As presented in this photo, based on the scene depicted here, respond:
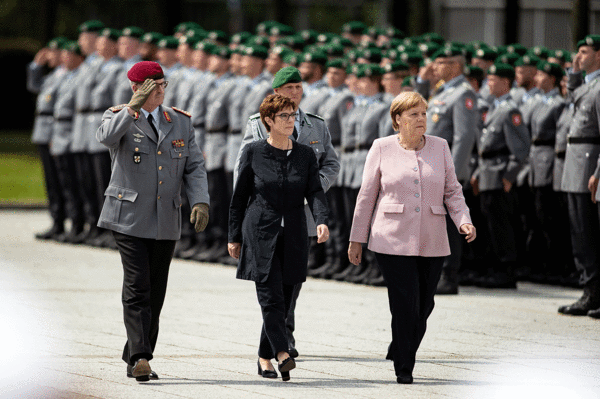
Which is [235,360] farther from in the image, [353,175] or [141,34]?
[141,34]

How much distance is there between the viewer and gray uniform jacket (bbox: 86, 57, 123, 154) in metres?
15.6

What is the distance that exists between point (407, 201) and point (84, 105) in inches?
337

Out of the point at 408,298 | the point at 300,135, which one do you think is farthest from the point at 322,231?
the point at 300,135

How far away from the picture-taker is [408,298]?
8016mm

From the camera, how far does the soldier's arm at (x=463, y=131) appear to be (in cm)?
1172

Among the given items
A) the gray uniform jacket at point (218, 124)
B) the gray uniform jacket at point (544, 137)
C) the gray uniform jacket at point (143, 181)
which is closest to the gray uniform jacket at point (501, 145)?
the gray uniform jacket at point (544, 137)

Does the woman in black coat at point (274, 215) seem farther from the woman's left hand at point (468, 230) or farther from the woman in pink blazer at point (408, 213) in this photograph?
the woman's left hand at point (468, 230)

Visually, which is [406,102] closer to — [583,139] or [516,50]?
[583,139]

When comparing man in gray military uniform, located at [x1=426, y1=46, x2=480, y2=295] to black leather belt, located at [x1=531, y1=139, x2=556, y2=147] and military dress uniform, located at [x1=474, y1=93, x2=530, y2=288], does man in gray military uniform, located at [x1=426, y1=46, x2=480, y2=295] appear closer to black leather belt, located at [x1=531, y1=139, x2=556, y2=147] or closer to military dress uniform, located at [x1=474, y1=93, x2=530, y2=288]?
military dress uniform, located at [x1=474, y1=93, x2=530, y2=288]

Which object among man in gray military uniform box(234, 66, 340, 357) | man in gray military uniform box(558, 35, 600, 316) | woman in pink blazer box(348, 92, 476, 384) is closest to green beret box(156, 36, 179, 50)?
man in gray military uniform box(558, 35, 600, 316)

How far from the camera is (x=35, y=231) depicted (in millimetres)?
18078

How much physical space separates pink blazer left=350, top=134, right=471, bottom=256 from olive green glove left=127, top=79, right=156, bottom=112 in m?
1.39

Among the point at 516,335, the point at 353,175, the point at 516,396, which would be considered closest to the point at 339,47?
the point at 353,175

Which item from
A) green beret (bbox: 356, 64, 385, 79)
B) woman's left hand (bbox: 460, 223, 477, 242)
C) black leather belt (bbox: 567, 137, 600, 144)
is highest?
green beret (bbox: 356, 64, 385, 79)
